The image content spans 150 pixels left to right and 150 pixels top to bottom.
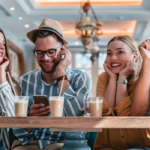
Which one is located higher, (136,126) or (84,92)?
(84,92)

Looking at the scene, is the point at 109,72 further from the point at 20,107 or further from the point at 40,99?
the point at 20,107

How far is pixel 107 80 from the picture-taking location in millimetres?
1763

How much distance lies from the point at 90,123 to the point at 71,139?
0.25 metres

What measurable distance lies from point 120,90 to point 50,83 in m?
0.57

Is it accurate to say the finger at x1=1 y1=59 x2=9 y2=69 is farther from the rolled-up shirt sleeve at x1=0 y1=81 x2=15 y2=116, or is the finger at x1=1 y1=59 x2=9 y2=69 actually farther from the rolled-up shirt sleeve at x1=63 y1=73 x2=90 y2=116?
the rolled-up shirt sleeve at x1=63 y1=73 x2=90 y2=116

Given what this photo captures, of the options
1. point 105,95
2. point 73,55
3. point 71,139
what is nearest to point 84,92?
point 105,95

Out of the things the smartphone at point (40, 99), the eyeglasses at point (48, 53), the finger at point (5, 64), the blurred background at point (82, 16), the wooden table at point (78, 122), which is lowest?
the wooden table at point (78, 122)

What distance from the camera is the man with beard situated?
1528 mm

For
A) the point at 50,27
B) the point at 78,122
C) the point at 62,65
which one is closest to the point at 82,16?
the point at 50,27

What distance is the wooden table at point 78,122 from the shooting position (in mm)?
1043

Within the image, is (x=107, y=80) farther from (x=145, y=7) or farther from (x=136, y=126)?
(x=145, y=7)

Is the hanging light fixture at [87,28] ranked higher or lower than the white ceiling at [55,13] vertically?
lower

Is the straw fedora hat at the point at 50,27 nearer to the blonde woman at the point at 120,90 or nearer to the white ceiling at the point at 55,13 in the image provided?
the blonde woman at the point at 120,90

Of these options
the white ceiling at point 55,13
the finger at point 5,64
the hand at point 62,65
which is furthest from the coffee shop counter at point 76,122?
the white ceiling at point 55,13
